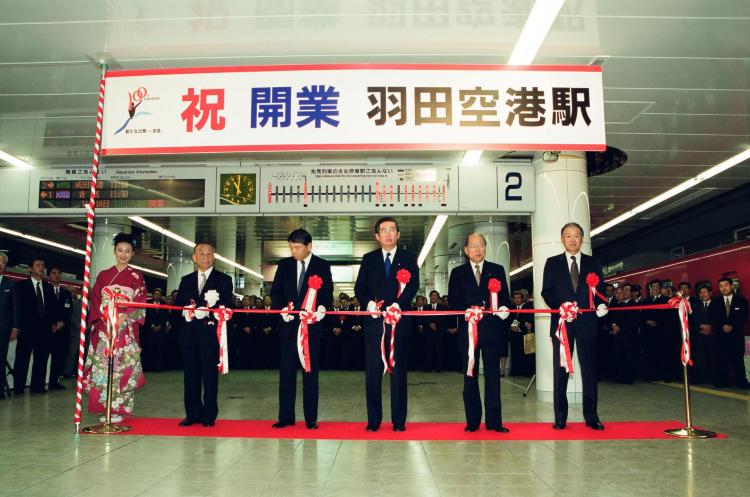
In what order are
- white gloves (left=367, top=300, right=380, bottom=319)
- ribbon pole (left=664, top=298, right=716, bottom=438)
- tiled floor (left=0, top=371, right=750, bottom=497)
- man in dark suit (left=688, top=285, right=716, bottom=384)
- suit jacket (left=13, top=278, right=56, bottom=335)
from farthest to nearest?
man in dark suit (left=688, top=285, right=716, bottom=384) < suit jacket (left=13, top=278, right=56, bottom=335) < white gloves (left=367, top=300, right=380, bottom=319) < ribbon pole (left=664, top=298, right=716, bottom=438) < tiled floor (left=0, top=371, right=750, bottom=497)

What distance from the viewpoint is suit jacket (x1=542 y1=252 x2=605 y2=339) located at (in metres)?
A: 4.66

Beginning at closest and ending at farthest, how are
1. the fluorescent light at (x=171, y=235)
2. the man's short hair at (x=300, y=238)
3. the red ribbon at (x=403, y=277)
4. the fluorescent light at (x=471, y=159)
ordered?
1. the red ribbon at (x=403, y=277)
2. the man's short hair at (x=300, y=238)
3. the fluorescent light at (x=471, y=159)
4. the fluorescent light at (x=171, y=235)

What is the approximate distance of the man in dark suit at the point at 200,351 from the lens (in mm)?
4789

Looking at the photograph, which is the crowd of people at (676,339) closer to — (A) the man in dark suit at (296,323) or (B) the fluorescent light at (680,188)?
(B) the fluorescent light at (680,188)

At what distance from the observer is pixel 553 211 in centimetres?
697

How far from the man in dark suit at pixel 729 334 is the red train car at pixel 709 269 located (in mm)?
183

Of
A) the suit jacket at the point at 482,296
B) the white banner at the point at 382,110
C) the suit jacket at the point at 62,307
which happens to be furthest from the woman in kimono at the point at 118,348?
the suit jacket at the point at 62,307

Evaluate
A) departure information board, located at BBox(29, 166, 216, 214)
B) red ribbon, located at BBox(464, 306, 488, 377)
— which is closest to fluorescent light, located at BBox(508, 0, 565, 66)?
red ribbon, located at BBox(464, 306, 488, 377)

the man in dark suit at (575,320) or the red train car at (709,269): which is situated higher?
the red train car at (709,269)

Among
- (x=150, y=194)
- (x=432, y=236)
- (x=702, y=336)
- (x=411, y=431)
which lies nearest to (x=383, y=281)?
(x=411, y=431)

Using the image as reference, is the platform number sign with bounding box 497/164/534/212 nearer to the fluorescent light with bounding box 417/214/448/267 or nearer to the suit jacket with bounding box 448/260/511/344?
the fluorescent light with bounding box 417/214/448/267

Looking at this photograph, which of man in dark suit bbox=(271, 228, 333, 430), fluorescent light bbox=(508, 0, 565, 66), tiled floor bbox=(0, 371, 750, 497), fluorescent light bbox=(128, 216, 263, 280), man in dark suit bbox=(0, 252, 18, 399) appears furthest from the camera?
fluorescent light bbox=(128, 216, 263, 280)

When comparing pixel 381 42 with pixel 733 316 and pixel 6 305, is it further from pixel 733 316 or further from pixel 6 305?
pixel 733 316

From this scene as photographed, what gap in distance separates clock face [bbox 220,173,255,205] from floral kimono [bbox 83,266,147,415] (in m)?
2.43
